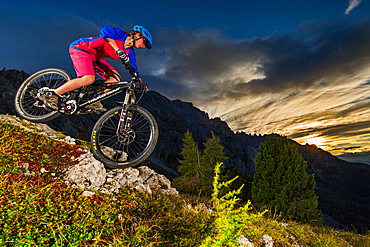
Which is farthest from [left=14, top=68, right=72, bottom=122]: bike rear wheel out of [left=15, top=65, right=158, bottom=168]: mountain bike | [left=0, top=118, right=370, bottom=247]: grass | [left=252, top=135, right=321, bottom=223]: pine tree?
[left=252, top=135, right=321, bottom=223]: pine tree

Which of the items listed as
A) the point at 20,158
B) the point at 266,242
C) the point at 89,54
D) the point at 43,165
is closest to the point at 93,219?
the point at 43,165

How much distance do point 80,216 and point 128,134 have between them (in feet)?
9.10

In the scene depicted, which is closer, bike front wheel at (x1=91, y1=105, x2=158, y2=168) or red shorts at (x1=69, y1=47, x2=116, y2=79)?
bike front wheel at (x1=91, y1=105, x2=158, y2=168)

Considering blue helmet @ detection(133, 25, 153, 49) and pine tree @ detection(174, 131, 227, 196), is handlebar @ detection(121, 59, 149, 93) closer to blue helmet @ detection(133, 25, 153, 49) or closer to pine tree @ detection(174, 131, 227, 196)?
blue helmet @ detection(133, 25, 153, 49)

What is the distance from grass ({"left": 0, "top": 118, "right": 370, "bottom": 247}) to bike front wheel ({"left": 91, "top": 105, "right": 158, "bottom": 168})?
3.06 feet

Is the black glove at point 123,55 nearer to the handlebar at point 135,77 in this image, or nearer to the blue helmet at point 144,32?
the handlebar at point 135,77

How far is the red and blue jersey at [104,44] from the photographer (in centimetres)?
544

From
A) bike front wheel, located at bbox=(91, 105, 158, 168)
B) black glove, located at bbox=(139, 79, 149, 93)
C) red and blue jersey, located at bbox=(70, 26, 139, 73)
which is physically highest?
red and blue jersey, located at bbox=(70, 26, 139, 73)

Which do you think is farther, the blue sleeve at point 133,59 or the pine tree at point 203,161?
the pine tree at point 203,161

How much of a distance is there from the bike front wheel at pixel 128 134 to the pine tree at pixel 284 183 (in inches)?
919

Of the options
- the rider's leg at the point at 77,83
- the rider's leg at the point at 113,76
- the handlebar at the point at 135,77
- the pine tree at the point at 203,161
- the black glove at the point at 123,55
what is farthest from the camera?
the pine tree at the point at 203,161

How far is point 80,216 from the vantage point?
3.09m

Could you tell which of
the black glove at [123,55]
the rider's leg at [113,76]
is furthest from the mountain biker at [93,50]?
the rider's leg at [113,76]

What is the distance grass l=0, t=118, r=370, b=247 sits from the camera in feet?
8.57
